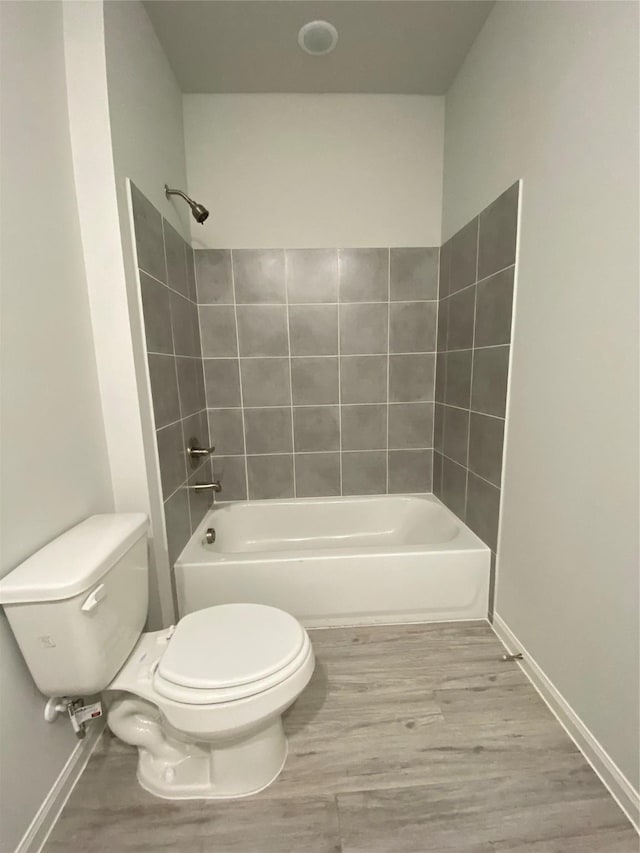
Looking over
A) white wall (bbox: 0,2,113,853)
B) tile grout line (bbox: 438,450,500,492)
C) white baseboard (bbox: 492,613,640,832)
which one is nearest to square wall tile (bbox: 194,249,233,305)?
white wall (bbox: 0,2,113,853)

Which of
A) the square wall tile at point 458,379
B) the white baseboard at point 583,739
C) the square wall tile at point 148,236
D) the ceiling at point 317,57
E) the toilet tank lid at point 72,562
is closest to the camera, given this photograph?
the toilet tank lid at point 72,562

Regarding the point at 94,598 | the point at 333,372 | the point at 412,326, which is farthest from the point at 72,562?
the point at 412,326

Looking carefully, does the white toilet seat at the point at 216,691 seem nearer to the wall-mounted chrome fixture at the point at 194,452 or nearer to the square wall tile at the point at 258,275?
the wall-mounted chrome fixture at the point at 194,452

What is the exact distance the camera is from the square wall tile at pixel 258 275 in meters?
1.88

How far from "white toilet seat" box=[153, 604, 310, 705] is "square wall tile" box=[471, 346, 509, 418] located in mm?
1102

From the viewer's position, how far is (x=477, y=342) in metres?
1.56

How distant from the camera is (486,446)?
1512 millimetres

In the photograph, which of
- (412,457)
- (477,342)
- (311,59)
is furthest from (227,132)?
(412,457)

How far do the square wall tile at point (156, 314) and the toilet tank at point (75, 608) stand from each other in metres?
0.68

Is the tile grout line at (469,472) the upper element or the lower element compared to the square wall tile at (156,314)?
lower

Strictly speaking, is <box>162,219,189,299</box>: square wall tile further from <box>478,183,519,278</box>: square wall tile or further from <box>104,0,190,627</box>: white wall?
<box>478,183,519,278</box>: square wall tile

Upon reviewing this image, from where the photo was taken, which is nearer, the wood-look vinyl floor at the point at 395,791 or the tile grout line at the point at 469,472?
the wood-look vinyl floor at the point at 395,791

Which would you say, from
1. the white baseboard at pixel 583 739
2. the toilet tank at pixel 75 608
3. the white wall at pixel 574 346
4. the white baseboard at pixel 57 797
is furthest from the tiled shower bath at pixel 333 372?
the white baseboard at pixel 57 797

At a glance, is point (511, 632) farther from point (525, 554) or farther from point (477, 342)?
point (477, 342)
